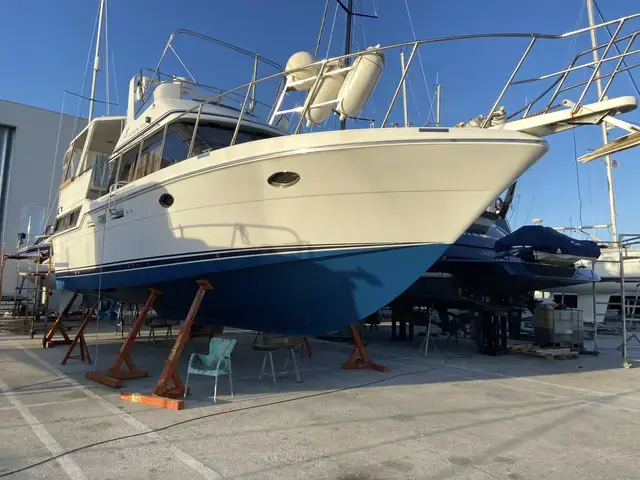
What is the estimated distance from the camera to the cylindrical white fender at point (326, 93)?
5.98 metres

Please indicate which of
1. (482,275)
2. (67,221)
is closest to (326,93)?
(482,275)

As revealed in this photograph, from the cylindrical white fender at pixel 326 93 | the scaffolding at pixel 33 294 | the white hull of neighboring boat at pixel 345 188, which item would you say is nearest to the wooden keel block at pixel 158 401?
the white hull of neighboring boat at pixel 345 188

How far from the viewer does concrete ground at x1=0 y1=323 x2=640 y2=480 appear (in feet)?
11.6

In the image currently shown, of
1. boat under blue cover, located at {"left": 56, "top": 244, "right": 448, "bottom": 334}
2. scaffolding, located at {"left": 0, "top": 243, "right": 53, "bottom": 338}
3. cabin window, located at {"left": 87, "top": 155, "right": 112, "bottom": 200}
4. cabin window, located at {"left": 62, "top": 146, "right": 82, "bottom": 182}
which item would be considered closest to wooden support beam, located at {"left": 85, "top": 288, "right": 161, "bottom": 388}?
boat under blue cover, located at {"left": 56, "top": 244, "right": 448, "bottom": 334}

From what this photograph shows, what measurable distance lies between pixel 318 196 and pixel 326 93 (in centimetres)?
162

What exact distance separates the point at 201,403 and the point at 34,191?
22802mm

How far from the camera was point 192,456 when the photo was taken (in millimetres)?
3695

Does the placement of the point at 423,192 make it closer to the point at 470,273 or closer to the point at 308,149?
the point at 308,149

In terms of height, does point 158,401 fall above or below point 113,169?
below

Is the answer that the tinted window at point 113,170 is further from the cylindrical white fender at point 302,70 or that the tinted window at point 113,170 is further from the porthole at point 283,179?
the porthole at point 283,179

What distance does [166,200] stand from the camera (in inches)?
248

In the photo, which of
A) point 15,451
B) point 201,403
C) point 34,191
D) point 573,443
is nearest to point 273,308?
point 201,403

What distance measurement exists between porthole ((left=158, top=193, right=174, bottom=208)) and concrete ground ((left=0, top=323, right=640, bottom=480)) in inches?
97.4

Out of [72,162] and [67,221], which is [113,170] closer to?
[67,221]
